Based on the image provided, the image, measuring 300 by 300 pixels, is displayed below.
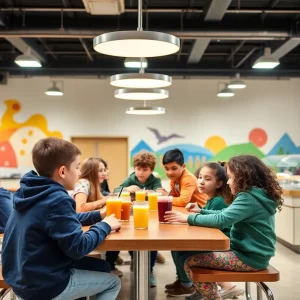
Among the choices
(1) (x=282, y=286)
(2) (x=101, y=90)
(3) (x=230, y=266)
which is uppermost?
(2) (x=101, y=90)

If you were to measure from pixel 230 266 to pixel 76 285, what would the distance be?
948mm

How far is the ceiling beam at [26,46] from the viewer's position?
759 cm

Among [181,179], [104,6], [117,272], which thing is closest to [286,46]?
[104,6]

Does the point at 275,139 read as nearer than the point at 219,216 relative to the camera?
No

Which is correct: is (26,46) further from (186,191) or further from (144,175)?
(186,191)

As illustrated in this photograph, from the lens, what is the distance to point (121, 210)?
251 centimetres

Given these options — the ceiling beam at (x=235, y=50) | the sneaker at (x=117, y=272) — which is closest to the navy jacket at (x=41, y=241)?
the sneaker at (x=117, y=272)

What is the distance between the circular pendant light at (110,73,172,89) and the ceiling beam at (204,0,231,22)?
10.2ft

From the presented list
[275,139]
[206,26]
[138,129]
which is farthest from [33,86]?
[275,139]

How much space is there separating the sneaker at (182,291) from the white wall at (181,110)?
21.9ft

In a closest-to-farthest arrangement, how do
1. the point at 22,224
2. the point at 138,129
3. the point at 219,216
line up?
the point at 22,224 < the point at 219,216 < the point at 138,129

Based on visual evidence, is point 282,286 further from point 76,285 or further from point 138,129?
point 138,129

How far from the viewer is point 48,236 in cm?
179

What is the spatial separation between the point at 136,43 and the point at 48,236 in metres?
1.15
